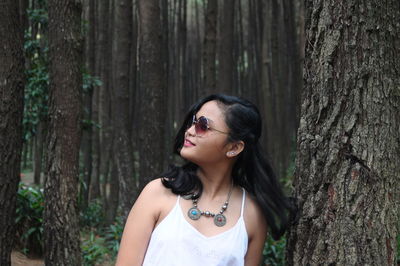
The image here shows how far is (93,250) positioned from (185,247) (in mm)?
5372

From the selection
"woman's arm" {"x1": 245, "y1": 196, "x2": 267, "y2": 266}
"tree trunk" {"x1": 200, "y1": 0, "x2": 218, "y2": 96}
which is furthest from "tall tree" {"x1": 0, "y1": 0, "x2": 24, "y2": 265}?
"tree trunk" {"x1": 200, "y1": 0, "x2": 218, "y2": 96}

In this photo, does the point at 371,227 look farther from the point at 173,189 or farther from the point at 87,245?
the point at 87,245

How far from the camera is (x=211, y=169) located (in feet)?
6.93

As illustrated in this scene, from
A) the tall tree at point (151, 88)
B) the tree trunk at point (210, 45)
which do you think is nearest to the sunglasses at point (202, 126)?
the tall tree at point (151, 88)

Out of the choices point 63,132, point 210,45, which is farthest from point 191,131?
point 210,45

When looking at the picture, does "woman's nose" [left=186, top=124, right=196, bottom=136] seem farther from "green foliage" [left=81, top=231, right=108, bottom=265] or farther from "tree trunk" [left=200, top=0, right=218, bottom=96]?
"tree trunk" [left=200, top=0, right=218, bottom=96]

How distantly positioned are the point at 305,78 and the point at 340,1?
12.6 inches

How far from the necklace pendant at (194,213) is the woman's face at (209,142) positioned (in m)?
0.20

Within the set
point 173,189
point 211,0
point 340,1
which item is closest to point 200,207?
point 173,189

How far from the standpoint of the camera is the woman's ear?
2.08 m

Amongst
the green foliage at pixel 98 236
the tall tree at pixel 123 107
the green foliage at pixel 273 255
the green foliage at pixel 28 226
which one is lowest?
the green foliage at pixel 98 236

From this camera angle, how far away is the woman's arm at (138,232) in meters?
1.91

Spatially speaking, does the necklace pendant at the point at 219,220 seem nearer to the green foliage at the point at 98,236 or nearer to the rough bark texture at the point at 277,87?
the green foliage at the point at 98,236

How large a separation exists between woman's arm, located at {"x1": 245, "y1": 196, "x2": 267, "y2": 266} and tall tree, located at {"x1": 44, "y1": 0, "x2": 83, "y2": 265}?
273cm
